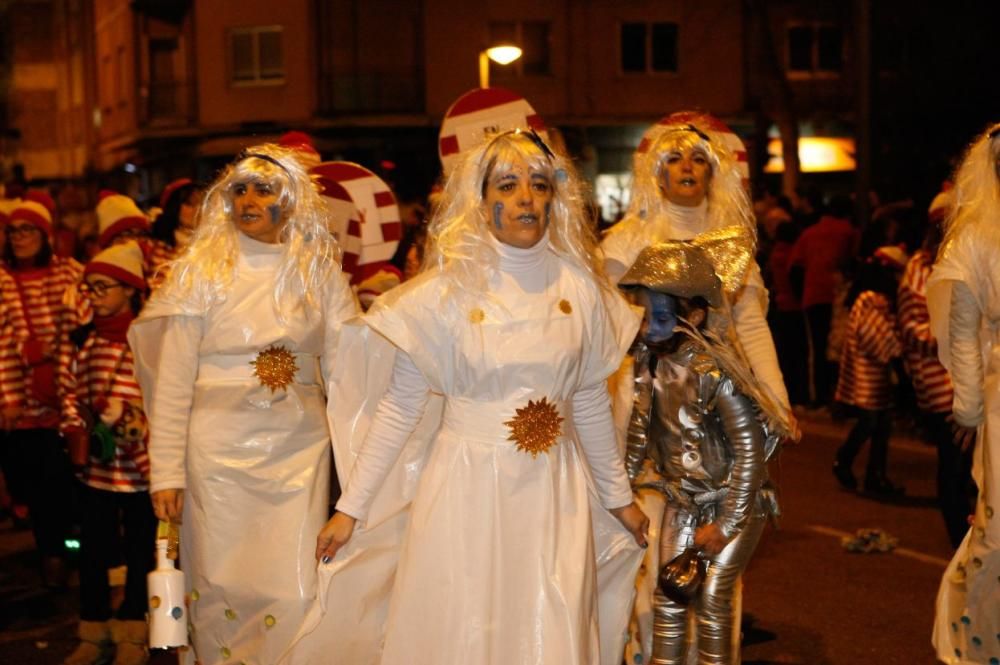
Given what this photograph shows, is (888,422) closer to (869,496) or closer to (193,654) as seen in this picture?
(869,496)

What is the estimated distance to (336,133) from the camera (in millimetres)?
36906

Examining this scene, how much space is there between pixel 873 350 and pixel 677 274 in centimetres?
619

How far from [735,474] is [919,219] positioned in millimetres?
7215

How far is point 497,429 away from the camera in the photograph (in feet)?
15.3

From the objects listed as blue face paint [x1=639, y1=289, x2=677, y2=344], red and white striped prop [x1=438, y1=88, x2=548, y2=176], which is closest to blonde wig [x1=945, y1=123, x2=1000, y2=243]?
blue face paint [x1=639, y1=289, x2=677, y2=344]

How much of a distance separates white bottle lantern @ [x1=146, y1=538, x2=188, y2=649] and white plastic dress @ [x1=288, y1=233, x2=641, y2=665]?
84 centimetres

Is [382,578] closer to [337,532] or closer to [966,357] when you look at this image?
[337,532]

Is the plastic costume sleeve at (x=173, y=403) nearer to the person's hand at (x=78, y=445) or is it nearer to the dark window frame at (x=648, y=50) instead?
the person's hand at (x=78, y=445)

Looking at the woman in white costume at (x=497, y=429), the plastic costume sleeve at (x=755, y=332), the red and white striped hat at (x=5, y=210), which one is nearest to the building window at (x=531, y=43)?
the red and white striped hat at (x=5, y=210)

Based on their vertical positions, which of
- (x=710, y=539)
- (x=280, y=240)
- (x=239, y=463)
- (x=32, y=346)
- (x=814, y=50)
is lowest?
(x=710, y=539)

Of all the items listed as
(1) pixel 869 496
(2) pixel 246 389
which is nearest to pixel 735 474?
(2) pixel 246 389

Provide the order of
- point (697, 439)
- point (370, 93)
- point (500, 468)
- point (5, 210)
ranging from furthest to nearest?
1. point (370, 93)
2. point (5, 210)
3. point (697, 439)
4. point (500, 468)

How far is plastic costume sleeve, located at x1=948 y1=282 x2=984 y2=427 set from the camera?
6.08 metres

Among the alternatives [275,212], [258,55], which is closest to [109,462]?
[275,212]
